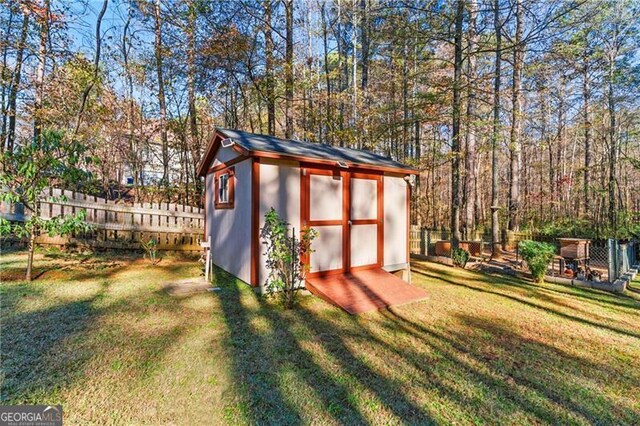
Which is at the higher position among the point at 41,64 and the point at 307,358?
the point at 41,64

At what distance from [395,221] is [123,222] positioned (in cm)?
680

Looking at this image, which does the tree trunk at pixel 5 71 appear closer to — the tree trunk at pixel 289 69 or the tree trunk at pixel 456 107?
the tree trunk at pixel 289 69

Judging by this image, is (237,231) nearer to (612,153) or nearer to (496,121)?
(496,121)

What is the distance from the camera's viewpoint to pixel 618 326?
4.09 metres

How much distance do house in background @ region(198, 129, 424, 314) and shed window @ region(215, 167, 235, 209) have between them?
2 cm

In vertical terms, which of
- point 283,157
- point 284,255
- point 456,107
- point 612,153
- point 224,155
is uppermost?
point 456,107

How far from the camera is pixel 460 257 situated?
8109 millimetres

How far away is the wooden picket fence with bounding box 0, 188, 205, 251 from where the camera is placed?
269 inches

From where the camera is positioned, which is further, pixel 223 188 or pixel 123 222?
pixel 123 222

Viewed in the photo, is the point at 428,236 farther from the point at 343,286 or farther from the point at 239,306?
the point at 239,306

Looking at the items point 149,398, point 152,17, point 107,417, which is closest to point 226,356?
point 149,398

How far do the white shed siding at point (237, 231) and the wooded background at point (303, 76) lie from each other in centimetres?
495

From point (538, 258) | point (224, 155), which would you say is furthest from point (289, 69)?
point (538, 258)

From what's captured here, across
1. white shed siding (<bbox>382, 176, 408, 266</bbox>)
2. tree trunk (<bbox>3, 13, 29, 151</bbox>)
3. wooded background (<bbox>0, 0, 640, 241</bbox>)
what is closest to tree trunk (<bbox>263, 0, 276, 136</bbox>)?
wooded background (<bbox>0, 0, 640, 241</bbox>)
